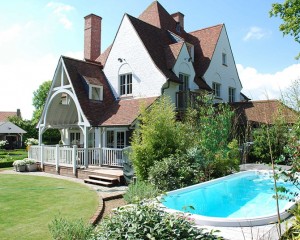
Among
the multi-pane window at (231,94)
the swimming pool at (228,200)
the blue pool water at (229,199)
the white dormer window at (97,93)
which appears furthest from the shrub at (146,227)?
the multi-pane window at (231,94)

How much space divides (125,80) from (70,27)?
9.92 meters

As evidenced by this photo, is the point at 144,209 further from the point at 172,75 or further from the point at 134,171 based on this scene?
the point at 172,75

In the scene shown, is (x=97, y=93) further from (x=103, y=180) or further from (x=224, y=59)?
(x=224, y=59)

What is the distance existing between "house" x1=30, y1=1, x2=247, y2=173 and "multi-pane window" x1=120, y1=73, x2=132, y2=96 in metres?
0.07

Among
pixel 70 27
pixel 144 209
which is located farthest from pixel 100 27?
pixel 144 209

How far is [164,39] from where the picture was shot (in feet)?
78.4

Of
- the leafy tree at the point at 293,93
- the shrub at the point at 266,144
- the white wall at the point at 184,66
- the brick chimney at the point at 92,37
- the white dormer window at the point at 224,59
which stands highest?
the brick chimney at the point at 92,37

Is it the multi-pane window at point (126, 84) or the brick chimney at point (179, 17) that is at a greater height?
the brick chimney at point (179, 17)

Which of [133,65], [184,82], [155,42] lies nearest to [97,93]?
[133,65]

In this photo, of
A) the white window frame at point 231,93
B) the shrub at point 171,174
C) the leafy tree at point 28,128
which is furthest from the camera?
the leafy tree at point 28,128

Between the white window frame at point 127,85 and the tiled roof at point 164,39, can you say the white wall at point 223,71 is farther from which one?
the white window frame at point 127,85

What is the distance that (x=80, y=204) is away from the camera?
10438 millimetres

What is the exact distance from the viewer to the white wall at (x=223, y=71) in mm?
25953

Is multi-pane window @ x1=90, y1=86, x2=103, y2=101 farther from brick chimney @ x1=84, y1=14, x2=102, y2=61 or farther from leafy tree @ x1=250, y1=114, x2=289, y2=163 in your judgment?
leafy tree @ x1=250, y1=114, x2=289, y2=163
